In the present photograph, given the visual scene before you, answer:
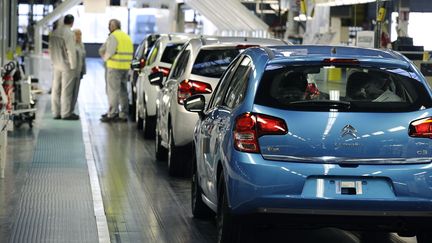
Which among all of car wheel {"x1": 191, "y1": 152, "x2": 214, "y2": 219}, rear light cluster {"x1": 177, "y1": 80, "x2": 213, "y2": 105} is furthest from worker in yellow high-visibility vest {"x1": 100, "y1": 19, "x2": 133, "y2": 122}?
car wheel {"x1": 191, "y1": 152, "x2": 214, "y2": 219}

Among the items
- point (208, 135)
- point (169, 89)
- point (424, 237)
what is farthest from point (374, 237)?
point (169, 89)

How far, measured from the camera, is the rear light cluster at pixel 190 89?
1312 centimetres

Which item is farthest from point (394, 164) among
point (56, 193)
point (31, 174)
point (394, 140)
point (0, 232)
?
point (31, 174)

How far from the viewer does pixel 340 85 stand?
28.7 ft

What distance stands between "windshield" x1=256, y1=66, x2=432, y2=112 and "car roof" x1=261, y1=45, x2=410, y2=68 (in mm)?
67

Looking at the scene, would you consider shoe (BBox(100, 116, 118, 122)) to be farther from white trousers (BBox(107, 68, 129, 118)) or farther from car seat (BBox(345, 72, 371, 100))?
car seat (BBox(345, 72, 371, 100))

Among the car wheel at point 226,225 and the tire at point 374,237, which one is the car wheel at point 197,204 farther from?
the car wheel at point 226,225

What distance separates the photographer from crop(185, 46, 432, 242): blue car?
7.59m

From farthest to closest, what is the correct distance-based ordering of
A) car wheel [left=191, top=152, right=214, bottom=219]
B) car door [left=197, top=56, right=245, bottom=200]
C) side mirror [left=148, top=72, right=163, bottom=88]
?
side mirror [left=148, top=72, right=163, bottom=88] < car wheel [left=191, top=152, right=214, bottom=219] < car door [left=197, top=56, right=245, bottom=200]

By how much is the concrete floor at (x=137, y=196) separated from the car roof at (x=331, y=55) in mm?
1487

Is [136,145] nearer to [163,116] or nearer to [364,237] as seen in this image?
[163,116]

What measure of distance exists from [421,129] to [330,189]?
809 millimetres

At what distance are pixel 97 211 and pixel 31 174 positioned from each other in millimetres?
3093

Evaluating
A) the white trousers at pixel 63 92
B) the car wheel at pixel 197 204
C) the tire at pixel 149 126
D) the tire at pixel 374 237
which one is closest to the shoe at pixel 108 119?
the white trousers at pixel 63 92
